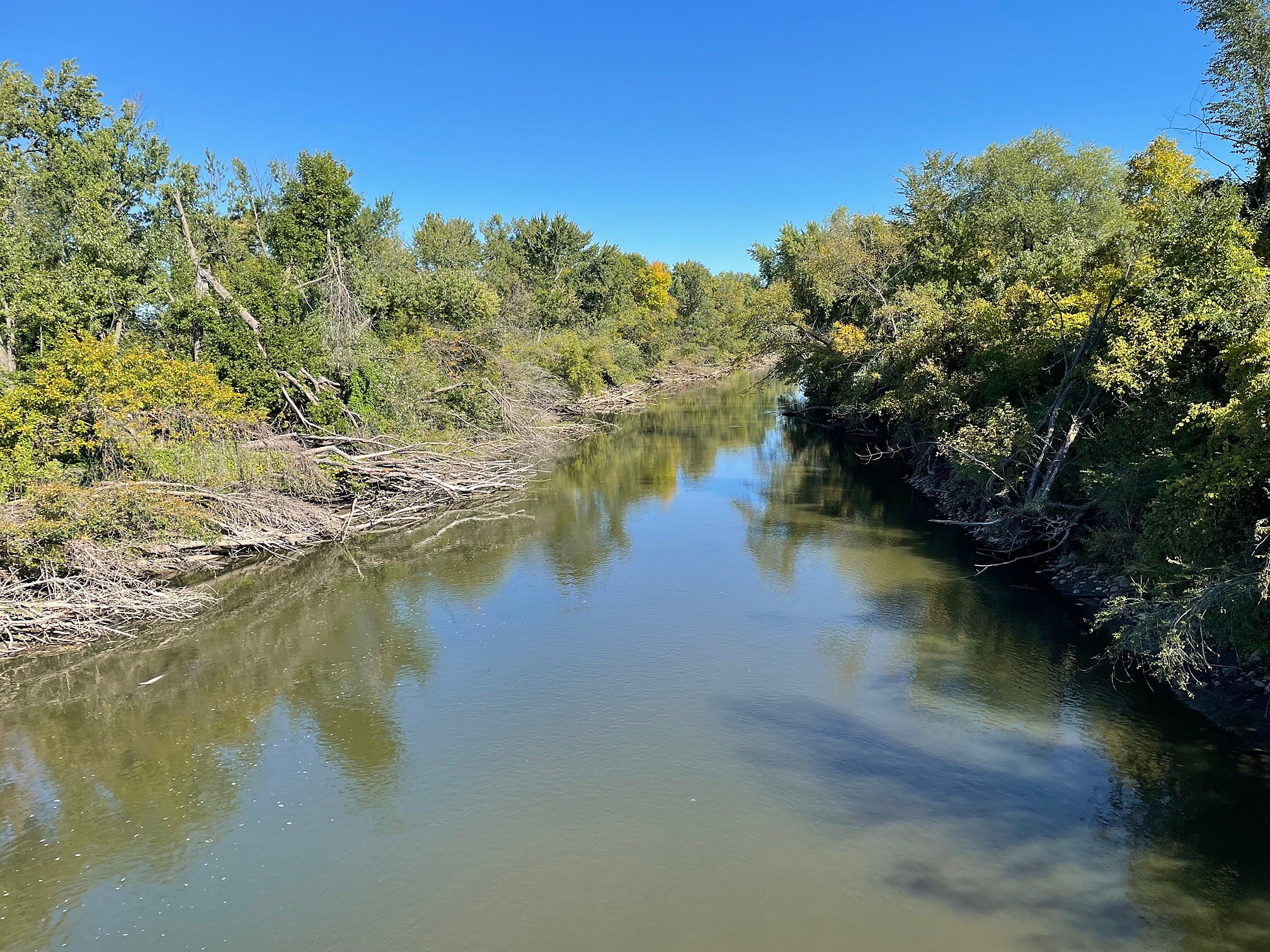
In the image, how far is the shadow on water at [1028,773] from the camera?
8.03 meters

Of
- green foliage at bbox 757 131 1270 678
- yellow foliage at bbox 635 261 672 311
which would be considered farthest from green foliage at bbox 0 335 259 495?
yellow foliage at bbox 635 261 672 311

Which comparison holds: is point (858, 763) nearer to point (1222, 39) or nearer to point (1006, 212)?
point (1222, 39)

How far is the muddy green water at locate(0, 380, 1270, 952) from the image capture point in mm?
8055

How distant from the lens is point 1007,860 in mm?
8617

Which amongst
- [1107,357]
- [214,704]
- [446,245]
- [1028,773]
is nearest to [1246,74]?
[1107,357]

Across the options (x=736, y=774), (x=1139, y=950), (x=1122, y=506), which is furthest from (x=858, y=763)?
(x=1122, y=506)

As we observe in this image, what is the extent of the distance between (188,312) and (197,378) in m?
4.12

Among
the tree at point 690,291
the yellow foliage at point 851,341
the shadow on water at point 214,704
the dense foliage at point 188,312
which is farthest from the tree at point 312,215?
the tree at point 690,291

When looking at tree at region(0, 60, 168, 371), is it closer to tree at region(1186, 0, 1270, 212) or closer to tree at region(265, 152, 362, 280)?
tree at region(265, 152, 362, 280)

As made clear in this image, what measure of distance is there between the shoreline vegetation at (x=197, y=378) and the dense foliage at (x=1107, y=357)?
50.9 ft

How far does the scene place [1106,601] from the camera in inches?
595

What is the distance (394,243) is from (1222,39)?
42160mm

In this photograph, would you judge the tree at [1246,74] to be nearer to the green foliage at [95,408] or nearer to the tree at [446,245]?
the green foliage at [95,408]

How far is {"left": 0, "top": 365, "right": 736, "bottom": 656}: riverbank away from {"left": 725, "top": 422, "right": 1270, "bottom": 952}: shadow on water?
1262cm
